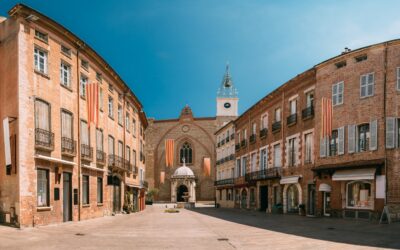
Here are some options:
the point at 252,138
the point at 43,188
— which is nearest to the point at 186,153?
the point at 252,138

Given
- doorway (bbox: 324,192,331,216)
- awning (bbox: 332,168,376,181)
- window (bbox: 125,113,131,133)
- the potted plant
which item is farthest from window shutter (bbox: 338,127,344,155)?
the potted plant

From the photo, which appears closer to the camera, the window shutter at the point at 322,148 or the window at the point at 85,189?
the window at the point at 85,189

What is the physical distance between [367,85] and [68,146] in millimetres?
17240

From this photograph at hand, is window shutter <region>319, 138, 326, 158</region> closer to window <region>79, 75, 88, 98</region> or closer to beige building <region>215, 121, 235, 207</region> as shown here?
window <region>79, 75, 88, 98</region>

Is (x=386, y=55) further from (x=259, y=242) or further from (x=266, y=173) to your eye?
(x=266, y=173)

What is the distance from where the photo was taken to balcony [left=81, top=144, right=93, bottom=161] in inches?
955

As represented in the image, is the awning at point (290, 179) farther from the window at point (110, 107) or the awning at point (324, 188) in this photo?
the window at point (110, 107)

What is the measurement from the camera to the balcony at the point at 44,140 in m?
19.2

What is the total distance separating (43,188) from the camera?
19.9 meters

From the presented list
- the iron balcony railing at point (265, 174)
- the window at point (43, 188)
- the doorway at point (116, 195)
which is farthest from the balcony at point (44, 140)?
the iron balcony railing at point (265, 174)

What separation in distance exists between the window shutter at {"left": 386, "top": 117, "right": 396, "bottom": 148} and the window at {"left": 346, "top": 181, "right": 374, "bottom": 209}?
2.73 m

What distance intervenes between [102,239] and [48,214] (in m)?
6.77

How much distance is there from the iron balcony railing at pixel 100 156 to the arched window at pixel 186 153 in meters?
49.9

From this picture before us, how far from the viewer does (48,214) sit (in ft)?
66.0
